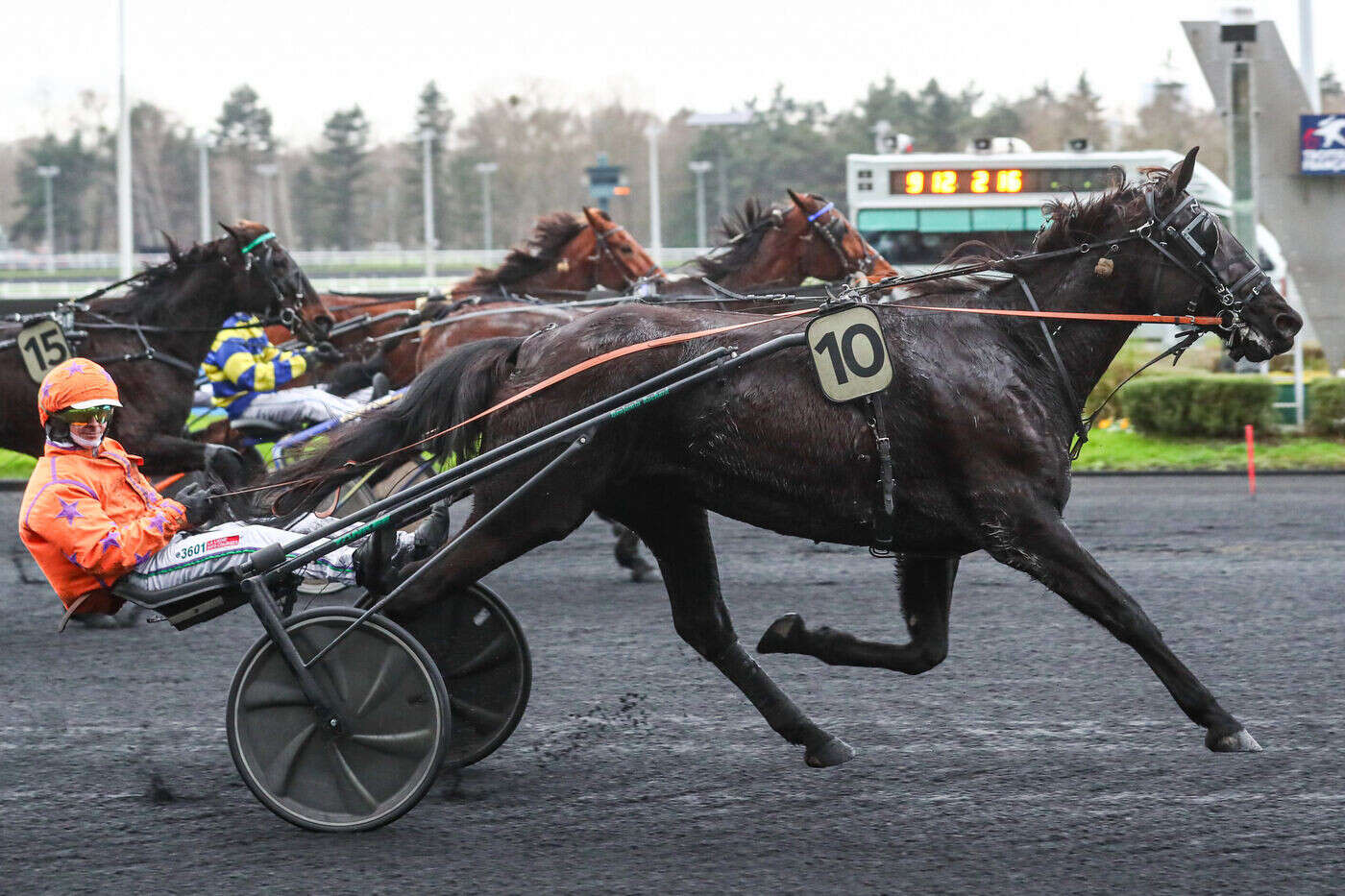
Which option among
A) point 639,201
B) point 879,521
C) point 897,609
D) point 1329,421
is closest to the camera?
point 879,521

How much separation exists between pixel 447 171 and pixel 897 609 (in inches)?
2073

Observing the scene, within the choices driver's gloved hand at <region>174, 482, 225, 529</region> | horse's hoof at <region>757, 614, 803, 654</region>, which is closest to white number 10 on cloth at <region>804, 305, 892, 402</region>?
horse's hoof at <region>757, 614, 803, 654</region>

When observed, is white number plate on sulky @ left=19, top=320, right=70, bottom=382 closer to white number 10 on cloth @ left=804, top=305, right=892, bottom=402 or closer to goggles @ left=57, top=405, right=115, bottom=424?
goggles @ left=57, top=405, right=115, bottom=424

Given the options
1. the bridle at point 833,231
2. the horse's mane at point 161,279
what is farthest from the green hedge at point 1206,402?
the horse's mane at point 161,279

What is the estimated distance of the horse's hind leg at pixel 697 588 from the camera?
4414 mm

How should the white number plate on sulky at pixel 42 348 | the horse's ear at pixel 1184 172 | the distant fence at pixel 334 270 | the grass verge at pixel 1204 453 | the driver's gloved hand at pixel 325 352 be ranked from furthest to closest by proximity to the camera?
the distant fence at pixel 334 270, the grass verge at pixel 1204 453, the driver's gloved hand at pixel 325 352, the white number plate on sulky at pixel 42 348, the horse's ear at pixel 1184 172

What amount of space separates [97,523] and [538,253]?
669 cm

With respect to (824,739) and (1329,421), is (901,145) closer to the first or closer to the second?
(1329,421)

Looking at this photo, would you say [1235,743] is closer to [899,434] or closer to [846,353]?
[899,434]

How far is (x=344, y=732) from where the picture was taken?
383 centimetres

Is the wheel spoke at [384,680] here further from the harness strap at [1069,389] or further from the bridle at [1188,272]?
the harness strap at [1069,389]

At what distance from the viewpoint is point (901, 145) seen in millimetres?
18297

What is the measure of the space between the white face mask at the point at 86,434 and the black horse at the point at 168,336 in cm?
272

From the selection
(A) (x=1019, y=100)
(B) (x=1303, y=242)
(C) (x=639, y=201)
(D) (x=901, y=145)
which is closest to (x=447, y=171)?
(C) (x=639, y=201)
